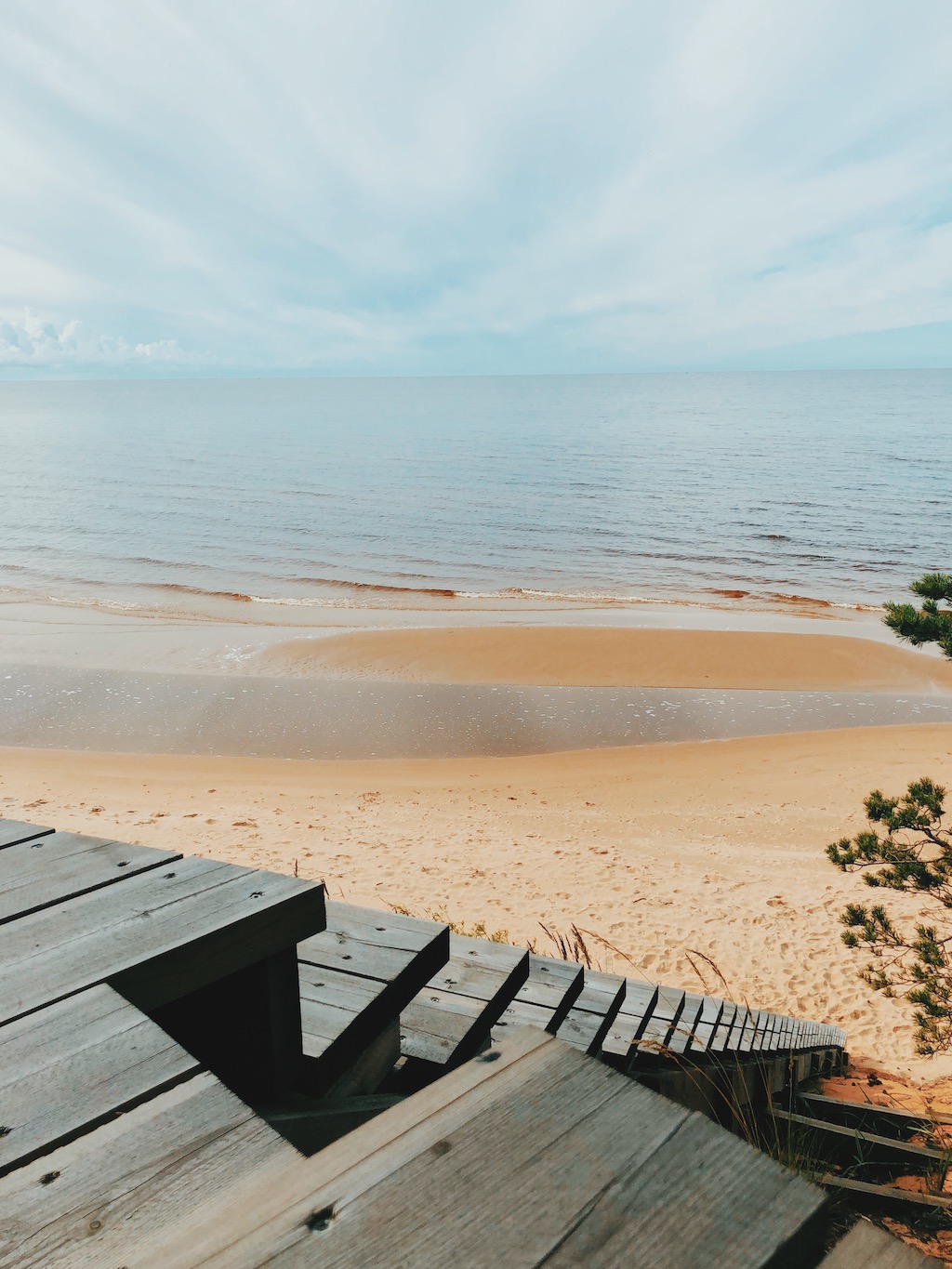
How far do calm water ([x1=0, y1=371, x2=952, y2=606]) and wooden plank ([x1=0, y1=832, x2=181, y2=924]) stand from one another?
740 inches

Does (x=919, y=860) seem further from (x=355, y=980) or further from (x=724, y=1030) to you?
(x=355, y=980)

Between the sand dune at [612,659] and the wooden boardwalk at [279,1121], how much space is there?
1244 centimetres

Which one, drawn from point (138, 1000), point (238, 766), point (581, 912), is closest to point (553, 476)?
point (238, 766)

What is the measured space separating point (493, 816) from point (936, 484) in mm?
37329

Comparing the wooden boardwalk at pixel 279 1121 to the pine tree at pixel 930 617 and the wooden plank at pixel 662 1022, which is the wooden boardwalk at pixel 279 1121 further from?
the pine tree at pixel 930 617

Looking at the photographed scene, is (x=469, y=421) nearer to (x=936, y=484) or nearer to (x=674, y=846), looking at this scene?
(x=936, y=484)

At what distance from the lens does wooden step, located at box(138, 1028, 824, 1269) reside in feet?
2.76

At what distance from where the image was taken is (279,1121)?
73.5 inches

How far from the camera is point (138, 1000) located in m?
1.69

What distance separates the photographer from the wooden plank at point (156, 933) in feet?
5.47

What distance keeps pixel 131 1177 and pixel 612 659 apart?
14.9 metres

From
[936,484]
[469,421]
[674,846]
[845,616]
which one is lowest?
[674,846]

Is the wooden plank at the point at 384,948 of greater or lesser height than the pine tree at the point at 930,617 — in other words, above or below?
below

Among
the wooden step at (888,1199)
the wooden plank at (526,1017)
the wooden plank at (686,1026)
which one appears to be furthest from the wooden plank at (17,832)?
the wooden step at (888,1199)
